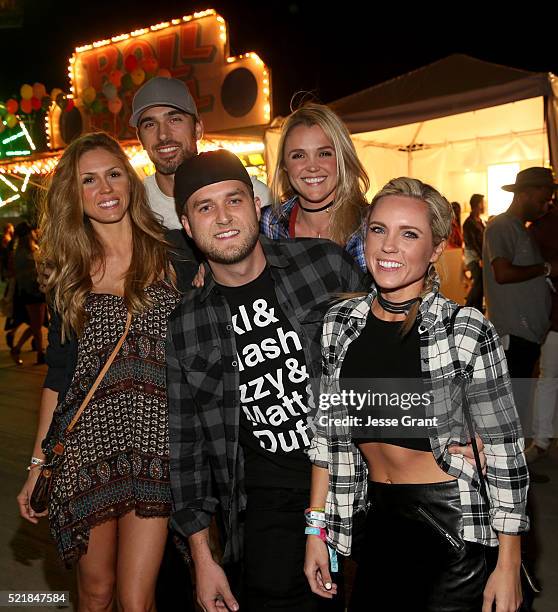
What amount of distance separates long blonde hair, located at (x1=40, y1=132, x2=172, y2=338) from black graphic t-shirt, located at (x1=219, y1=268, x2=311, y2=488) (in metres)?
0.46

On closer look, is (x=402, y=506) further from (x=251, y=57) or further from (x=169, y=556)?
(x=251, y=57)

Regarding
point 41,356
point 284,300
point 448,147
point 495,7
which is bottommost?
point 41,356

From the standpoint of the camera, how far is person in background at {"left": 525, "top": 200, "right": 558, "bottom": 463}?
18.4 feet

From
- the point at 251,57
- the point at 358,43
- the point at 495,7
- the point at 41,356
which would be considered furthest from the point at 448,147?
the point at 358,43

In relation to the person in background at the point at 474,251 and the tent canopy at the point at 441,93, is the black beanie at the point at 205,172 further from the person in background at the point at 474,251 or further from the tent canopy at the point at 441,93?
the person in background at the point at 474,251

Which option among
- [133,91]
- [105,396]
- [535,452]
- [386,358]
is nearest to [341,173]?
[386,358]

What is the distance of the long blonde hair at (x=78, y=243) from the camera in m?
2.83

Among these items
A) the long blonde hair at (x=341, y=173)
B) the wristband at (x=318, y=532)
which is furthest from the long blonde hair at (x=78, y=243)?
the wristband at (x=318, y=532)

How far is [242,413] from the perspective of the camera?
8.63ft

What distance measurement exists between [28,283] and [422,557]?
365 inches

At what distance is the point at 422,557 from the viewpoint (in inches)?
83.7

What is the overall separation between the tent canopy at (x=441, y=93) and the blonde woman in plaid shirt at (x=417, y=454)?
5.37 meters

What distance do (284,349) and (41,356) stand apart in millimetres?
8957

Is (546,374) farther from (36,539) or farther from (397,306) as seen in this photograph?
(36,539)
